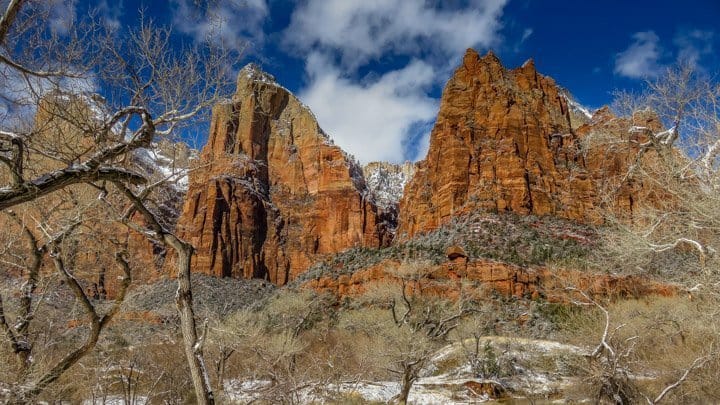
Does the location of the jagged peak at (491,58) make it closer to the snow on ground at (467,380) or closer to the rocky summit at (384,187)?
the rocky summit at (384,187)

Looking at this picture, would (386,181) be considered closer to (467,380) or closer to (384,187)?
(384,187)

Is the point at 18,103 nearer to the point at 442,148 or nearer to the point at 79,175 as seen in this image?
the point at 79,175

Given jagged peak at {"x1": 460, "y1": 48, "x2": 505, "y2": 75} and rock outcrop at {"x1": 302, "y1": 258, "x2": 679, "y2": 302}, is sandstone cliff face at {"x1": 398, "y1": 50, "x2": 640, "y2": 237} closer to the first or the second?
jagged peak at {"x1": 460, "y1": 48, "x2": 505, "y2": 75}

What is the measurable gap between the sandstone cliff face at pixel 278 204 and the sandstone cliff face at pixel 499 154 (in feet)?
78.3

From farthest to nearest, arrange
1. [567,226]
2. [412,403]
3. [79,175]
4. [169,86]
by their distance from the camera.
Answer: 1. [567,226]
2. [412,403]
3. [169,86]
4. [79,175]

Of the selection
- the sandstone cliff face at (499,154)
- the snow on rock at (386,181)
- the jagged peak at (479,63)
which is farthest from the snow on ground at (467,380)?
the snow on rock at (386,181)

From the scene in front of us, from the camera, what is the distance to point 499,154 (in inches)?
2817

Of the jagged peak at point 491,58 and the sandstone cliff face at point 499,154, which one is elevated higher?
the jagged peak at point 491,58

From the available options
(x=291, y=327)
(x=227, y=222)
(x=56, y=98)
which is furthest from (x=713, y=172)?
(x=227, y=222)

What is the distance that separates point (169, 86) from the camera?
5.98m

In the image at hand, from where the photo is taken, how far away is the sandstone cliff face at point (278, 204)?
94312 mm

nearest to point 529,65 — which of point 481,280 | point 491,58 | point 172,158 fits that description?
point 491,58

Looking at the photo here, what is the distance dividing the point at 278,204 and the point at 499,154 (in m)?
56.0

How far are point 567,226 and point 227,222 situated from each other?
65169mm
